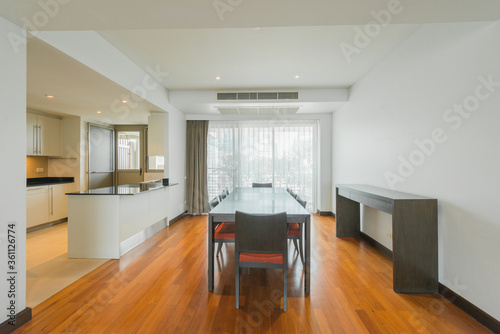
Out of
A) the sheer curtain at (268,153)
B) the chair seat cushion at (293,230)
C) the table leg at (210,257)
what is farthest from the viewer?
the sheer curtain at (268,153)

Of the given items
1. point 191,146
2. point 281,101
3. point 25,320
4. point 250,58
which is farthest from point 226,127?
point 25,320

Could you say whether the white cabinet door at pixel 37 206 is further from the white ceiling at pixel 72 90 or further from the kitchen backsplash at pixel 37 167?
the white ceiling at pixel 72 90

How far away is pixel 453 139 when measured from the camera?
209 cm

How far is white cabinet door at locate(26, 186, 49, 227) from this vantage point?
409cm

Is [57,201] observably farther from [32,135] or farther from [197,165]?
[197,165]

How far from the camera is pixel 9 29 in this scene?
1.71 meters

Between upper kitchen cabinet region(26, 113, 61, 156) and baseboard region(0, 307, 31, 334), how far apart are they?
3.87 metres

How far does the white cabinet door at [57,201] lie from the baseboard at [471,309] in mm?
6181

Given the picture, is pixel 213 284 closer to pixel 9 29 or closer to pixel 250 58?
pixel 9 29

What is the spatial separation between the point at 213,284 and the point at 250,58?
2.85 metres

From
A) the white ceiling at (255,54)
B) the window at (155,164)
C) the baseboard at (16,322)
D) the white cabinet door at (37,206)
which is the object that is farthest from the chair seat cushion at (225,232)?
the white cabinet door at (37,206)

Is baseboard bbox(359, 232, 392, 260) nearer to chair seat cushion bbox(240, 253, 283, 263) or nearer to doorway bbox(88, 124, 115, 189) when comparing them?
chair seat cushion bbox(240, 253, 283, 263)

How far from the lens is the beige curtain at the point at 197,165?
5668 millimetres

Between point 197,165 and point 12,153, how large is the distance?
3975 millimetres
